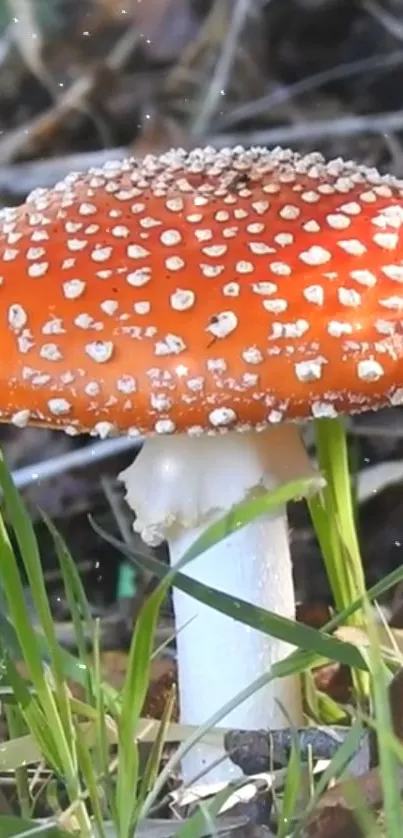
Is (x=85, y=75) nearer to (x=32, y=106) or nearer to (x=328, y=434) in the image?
(x=32, y=106)

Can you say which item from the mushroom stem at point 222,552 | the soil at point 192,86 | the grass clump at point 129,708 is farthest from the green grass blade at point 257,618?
the soil at point 192,86

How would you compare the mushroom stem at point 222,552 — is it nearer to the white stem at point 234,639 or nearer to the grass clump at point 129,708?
the white stem at point 234,639

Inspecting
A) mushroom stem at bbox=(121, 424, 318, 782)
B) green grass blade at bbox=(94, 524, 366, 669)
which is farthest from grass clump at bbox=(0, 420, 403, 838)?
mushroom stem at bbox=(121, 424, 318, 782)

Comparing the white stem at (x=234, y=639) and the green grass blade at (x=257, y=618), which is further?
the white stem at (x=234, y=639)

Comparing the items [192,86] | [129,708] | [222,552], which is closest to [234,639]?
[222,552]

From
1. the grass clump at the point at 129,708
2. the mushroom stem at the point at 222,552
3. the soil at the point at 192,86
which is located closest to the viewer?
the grass clump at the point at 129,708

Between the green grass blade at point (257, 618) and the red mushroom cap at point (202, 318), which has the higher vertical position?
the red mushroom cap at point (202, 318)
